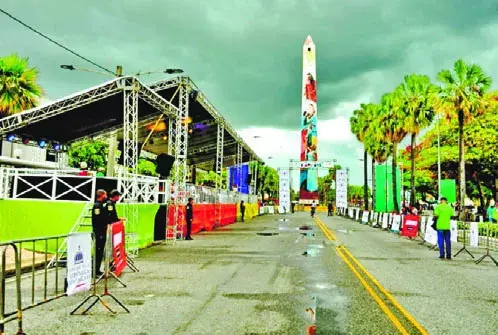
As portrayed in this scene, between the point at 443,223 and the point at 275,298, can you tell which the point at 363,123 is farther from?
the point at 275,298

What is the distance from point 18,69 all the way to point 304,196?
9544 cm

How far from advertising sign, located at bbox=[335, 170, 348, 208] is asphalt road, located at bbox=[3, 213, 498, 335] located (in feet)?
187

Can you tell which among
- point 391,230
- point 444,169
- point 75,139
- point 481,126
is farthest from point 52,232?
point 444,169

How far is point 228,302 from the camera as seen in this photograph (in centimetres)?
883

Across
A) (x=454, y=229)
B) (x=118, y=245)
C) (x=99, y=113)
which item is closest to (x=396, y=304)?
(x=118, y=245)

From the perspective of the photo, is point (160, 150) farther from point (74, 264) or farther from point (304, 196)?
point (304, 196)

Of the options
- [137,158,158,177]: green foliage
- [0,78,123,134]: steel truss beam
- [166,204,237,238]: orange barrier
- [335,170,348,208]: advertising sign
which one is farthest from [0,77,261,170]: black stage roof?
[335,170,348,208]: advertising sign

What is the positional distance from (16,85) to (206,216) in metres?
13.0

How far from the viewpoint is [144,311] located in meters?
8.12

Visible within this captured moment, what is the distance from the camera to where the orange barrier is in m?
23.3

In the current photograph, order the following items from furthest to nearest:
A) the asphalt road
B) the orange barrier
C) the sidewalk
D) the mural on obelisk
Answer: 1. the mural on obelisk
2. the orange barrier
3. the sidewalk
4. the asphalt road

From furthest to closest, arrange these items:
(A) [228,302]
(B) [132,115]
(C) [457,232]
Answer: (C) [457,232]
(B) [132,115]
(A) [228,302]

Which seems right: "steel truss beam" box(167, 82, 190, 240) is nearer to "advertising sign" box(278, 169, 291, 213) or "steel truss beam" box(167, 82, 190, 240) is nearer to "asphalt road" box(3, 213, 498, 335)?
"asphalt road" box(3, 213, 498, 335)

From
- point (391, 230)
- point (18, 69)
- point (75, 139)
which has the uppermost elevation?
point (18, 69)
